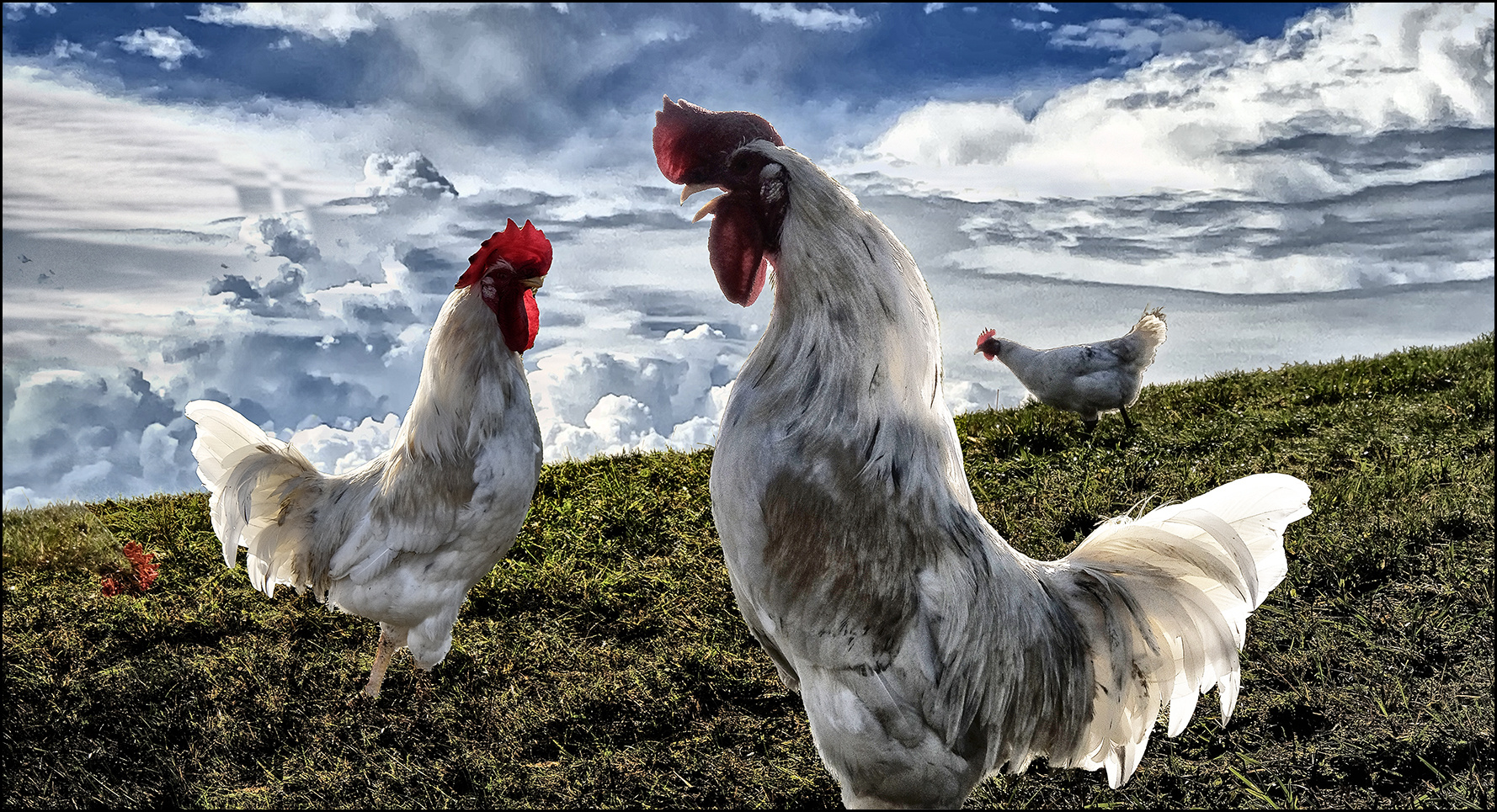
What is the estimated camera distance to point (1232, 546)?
A: 8.56 ft

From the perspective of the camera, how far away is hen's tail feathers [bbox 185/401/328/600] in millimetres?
4289

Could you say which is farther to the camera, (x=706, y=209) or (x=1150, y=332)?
(x=1150, y=332)

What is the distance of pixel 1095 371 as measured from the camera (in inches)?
274

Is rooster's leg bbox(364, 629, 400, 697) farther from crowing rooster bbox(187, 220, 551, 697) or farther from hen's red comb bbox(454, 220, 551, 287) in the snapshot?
hen's red comb bbox(454, 220, 551, 287)

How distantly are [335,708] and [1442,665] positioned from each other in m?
5.11

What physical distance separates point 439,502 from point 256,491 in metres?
1.08

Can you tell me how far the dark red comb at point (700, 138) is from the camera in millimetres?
2455

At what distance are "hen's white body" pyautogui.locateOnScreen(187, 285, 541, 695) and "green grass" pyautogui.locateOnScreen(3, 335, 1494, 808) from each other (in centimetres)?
59

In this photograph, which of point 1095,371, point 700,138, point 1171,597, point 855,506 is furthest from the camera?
point 1095,371

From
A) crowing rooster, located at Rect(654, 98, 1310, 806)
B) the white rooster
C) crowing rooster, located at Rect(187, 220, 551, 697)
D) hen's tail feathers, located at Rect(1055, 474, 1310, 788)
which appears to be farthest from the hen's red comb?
the white rooster

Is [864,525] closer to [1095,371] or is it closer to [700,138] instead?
[700,138]

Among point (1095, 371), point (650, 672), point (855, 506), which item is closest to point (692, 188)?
point (855, 506)

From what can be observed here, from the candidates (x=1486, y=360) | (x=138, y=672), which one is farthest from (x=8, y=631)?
(x=1486, y=360)

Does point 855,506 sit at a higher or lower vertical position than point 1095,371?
higher
